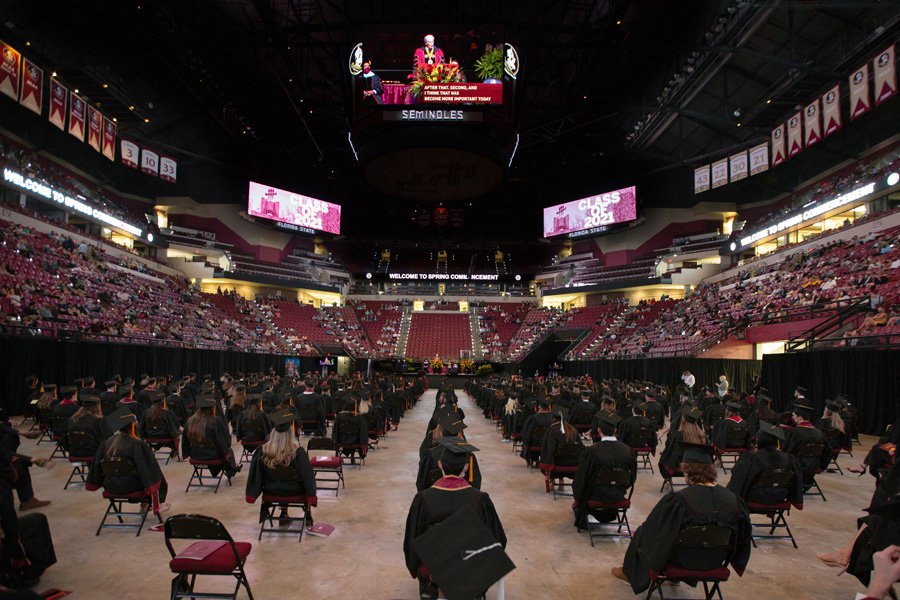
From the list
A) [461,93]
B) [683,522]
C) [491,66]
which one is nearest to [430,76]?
[461,93]

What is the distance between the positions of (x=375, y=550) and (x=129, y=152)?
1352 inches

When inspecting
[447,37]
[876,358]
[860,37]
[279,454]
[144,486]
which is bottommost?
[144,486]

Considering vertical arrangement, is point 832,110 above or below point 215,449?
above

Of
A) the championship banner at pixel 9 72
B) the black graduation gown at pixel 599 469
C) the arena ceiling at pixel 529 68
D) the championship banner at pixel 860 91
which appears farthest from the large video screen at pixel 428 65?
the black graduation gown at pixel 599 469

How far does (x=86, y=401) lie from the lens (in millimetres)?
7906

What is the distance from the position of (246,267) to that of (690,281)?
37.3 meters

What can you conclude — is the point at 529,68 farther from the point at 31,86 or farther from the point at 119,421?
the point at 119,421

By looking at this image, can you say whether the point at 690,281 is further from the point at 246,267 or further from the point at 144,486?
the point at 144,486

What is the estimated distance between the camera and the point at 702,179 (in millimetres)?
33594

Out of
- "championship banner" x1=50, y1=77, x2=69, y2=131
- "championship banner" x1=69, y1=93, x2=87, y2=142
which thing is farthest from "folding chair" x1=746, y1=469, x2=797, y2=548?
"championship banner" x1=69, y1=93, x2=87, y2=142

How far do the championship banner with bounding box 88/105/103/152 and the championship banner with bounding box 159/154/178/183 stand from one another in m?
9.27

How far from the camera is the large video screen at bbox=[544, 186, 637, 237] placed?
41688 millimetres

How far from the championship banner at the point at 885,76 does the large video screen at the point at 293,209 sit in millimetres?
39312

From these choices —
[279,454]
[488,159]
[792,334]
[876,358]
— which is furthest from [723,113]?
[279,454]
